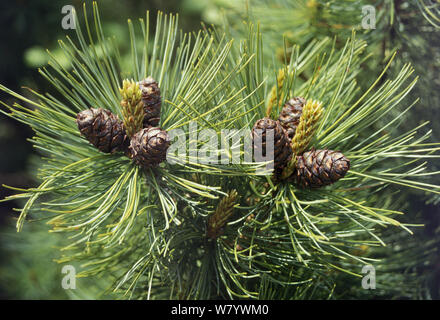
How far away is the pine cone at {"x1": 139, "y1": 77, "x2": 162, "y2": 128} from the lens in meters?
0.43

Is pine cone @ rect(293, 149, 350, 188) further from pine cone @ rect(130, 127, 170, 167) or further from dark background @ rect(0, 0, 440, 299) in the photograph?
dark background @ rect(0, 0, 440, 299)

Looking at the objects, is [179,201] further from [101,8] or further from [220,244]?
[101,8]

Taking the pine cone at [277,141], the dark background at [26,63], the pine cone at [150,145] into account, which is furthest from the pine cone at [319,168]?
the dark background at [26,63]

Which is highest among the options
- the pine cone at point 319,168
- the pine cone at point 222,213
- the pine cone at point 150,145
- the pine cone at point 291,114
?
the pine cone at point 291,114

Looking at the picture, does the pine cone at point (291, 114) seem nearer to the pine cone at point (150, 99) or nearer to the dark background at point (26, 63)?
the pine cone at point (150, 99)

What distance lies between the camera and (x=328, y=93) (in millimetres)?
531

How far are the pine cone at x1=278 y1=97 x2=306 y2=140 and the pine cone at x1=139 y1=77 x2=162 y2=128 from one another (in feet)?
0.42

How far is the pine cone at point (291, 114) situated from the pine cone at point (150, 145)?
12 centimetres

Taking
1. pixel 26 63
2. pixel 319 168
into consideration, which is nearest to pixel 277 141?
pixel 319 168

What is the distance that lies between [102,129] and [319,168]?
0.21 m

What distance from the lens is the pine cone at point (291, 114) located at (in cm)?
44

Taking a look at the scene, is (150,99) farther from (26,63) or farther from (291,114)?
(26,63)

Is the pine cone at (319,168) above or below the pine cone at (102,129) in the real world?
below
